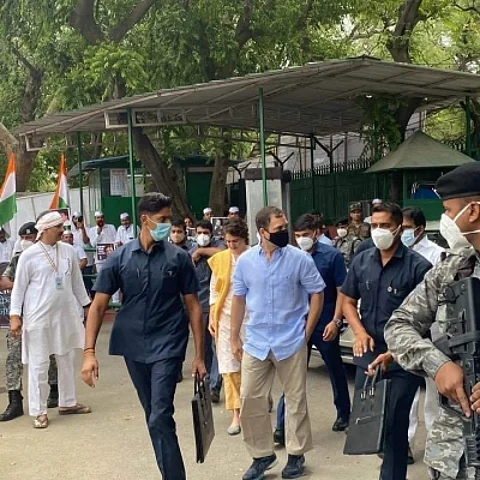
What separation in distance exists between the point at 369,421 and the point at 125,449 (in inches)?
107

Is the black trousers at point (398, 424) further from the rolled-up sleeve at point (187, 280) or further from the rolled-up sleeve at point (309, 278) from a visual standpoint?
the rolled-up sleeve at point (187, 280)

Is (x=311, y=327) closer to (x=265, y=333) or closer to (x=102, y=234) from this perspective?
(x=265, y=333)

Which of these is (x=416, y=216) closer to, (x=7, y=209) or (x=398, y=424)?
(x=398, y=424)

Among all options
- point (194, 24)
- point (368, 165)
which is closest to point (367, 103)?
point (368, 165)

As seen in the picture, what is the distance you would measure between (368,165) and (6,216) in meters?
7.89

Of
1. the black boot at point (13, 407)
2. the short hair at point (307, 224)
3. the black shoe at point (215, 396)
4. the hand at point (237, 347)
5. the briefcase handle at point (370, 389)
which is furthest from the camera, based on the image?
the black shoe at point (215, 396)

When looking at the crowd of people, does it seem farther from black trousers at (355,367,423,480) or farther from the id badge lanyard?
the id badge lanyard

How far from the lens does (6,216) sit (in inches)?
362

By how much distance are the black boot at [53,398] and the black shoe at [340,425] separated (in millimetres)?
2751

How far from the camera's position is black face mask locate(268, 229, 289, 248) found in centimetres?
490

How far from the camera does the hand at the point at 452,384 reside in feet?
7.58

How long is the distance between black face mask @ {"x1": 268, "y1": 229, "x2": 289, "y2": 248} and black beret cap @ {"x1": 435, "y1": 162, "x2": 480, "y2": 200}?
7.81 feet

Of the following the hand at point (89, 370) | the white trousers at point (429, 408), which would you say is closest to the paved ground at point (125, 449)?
the white trousers at point (429, 408)

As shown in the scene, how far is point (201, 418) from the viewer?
14.5 feet
